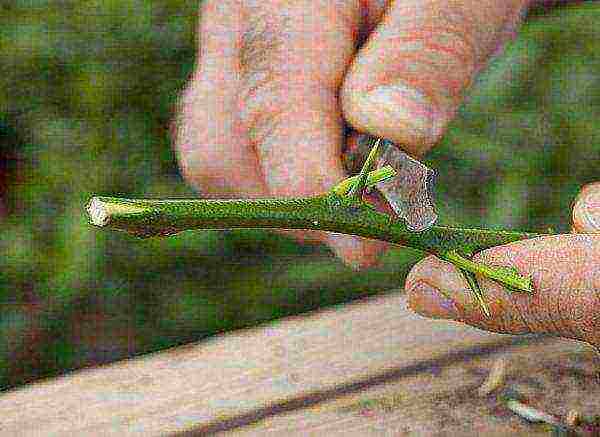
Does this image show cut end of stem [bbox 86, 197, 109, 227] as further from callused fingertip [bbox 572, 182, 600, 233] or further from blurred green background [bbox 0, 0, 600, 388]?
blurred green background [bbox 0, 0, 600, 388]

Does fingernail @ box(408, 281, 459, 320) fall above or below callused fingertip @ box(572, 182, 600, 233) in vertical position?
below

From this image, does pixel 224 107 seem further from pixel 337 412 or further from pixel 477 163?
pixel 477 163

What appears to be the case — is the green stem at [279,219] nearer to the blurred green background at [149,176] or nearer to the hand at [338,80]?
the hand at [338,80]

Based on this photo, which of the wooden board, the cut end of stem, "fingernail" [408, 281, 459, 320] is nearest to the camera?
the cut end of stem

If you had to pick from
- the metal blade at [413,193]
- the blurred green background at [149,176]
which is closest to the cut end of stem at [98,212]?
the metal blade at [413,193]

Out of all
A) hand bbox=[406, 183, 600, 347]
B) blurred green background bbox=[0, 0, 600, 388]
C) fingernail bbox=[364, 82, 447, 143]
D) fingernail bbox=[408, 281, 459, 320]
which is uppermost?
fingernail bbox=[364, 82, 447, 143]

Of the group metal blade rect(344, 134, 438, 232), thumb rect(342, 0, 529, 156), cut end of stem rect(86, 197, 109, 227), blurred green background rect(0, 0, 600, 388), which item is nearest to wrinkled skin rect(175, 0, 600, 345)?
thumb rect(342, 0, 529, 156)
